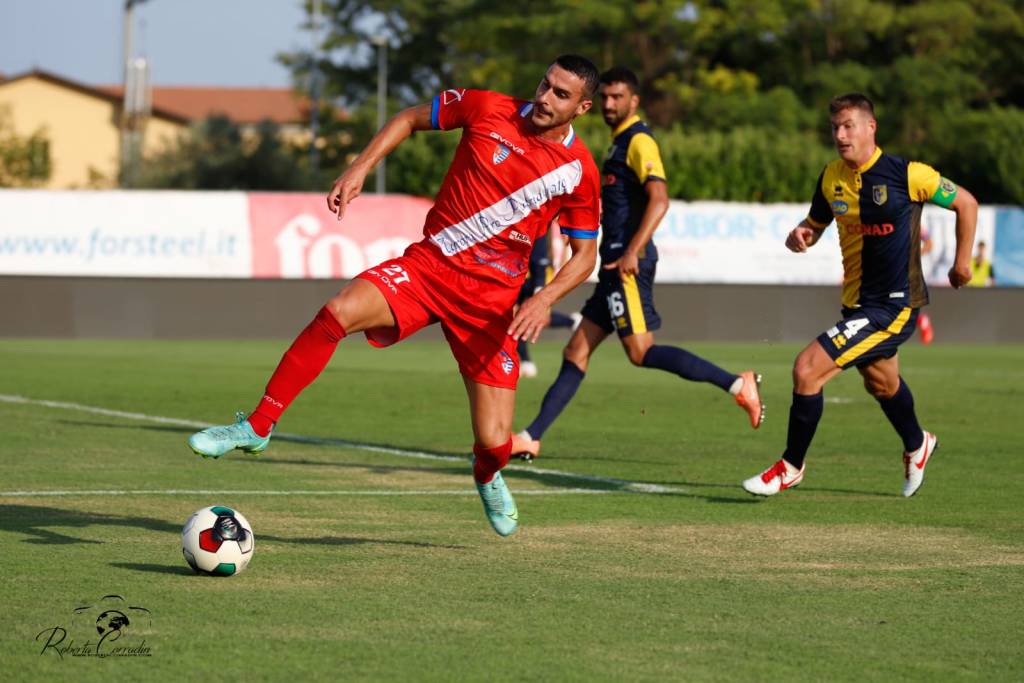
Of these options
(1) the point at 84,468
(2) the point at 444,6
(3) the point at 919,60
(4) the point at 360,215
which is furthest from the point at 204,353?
(2) the point at 444,6

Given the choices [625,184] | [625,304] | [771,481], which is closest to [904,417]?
[771,481]

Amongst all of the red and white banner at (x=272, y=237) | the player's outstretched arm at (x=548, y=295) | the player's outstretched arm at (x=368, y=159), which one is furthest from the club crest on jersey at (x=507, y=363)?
the red and white banner at (x=272, y=237)

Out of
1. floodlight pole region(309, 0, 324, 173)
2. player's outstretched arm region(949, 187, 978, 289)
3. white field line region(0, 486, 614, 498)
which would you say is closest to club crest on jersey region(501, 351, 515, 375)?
white field line region(0, 486, 614, 498)

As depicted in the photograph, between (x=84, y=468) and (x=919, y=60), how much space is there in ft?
139

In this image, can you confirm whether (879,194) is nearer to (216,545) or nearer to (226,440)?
(226,440)

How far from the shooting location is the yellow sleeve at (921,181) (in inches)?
351

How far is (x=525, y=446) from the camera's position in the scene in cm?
1023

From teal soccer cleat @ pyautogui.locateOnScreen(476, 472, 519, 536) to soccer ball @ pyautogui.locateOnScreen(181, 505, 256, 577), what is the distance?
1188mm

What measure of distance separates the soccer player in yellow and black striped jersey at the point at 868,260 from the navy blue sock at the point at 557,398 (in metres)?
1.90

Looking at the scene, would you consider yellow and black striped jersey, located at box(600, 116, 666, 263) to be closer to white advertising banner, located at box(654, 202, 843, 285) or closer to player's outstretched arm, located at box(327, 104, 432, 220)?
player's outstretched arm, located at box(327, 104, 432, 220)

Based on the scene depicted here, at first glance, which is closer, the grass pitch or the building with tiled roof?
the grass pitch

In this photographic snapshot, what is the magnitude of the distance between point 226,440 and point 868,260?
397 cm

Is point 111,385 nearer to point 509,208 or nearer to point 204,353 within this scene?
point 204,353

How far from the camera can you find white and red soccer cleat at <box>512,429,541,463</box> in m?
10.2
